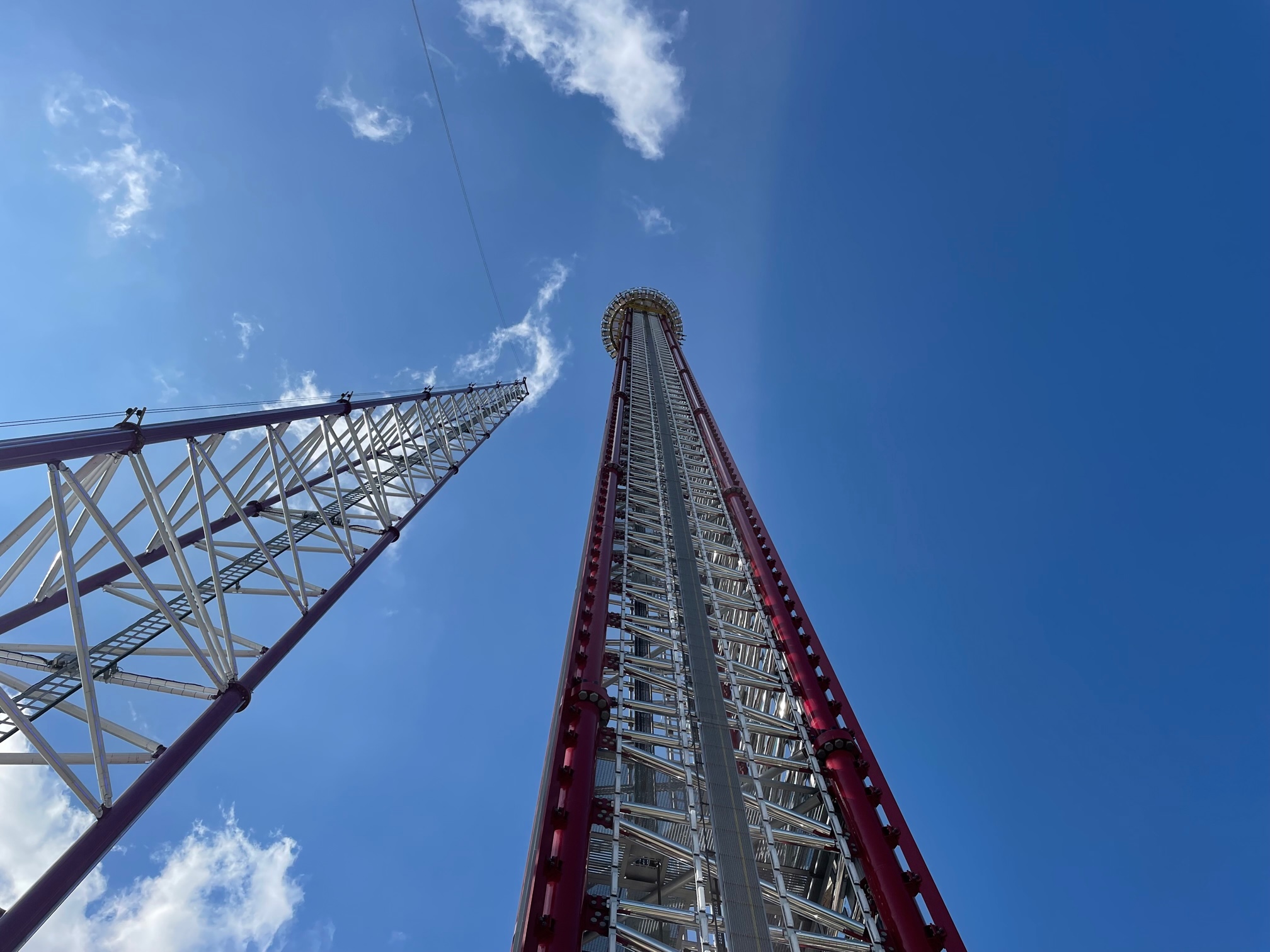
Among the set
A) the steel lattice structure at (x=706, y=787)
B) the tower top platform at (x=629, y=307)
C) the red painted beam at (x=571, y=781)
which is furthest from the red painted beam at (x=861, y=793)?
the tower top platform at (x=629, y=307)

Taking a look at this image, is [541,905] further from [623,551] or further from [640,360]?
[640,360]

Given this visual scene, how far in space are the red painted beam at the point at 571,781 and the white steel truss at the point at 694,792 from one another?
0.76m

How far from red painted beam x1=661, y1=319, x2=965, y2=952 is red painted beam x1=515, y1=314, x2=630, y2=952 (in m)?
6.08

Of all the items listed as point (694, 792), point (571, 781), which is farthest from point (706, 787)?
point (571, 781)

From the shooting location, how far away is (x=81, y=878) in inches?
333

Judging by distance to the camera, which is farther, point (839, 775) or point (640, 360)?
point (640, 360)

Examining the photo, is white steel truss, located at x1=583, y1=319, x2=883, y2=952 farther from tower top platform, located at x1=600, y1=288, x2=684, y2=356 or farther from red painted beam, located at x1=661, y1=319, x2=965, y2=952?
tower top platform, located at x1=600, y1=288, x2=684, y2=356

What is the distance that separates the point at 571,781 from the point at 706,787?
3.12 metres

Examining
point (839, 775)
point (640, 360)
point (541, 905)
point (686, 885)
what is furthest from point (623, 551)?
point (640, 360)

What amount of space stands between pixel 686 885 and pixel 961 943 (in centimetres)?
522

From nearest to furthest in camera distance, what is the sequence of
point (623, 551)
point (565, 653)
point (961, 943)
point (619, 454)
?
point (961, 943) < point (565, 653) < point (623, 551) < point (619, 454)

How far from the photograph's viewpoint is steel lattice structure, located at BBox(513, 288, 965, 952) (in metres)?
12.1

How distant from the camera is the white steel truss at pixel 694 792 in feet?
41.3

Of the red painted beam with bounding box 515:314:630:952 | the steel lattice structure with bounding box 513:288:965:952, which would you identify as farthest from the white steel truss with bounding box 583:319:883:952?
the red painted beam with bounding box 515:314:630:952
